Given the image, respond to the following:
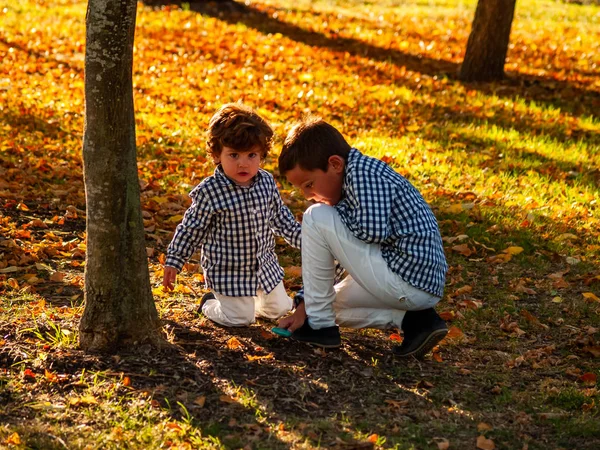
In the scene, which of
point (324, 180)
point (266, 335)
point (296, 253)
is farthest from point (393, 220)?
point (296, 253)

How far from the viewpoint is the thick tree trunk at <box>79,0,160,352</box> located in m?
3.42

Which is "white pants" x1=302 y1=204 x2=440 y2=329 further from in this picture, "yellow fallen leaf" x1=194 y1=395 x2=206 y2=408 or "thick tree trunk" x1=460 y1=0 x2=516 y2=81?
"thick tree trunk" x1=460 y1=0 x2=516 y2=81

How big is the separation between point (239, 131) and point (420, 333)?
132 cm

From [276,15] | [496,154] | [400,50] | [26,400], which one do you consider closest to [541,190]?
[496,154]

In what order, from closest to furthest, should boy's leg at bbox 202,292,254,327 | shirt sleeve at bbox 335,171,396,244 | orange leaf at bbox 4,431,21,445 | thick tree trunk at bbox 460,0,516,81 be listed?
orange leaf at bbox 4,431,21,445
shirt sleeve at bbox 335,171,396,244
boy's leg at bbox 202,292,254,327
thick tree trunk at bbox 460,0,516,81

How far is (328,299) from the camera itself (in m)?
3.95

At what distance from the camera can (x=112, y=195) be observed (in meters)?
3.56

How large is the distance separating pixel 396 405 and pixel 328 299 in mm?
726

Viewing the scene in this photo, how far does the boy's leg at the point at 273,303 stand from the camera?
14.2 feet

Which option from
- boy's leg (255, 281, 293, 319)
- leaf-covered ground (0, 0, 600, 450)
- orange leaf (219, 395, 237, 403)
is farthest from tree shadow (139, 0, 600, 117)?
orange leaf (219, 395, 237, 403)

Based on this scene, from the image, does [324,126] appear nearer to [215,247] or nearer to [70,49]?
[215,247]

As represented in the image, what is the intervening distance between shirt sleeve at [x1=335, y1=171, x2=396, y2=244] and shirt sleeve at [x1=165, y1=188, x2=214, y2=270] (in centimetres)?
79

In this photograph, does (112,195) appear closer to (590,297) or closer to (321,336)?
(321,336)

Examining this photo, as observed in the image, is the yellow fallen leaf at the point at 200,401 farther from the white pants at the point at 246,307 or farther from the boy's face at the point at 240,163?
the boy's face at the point at 240,163
